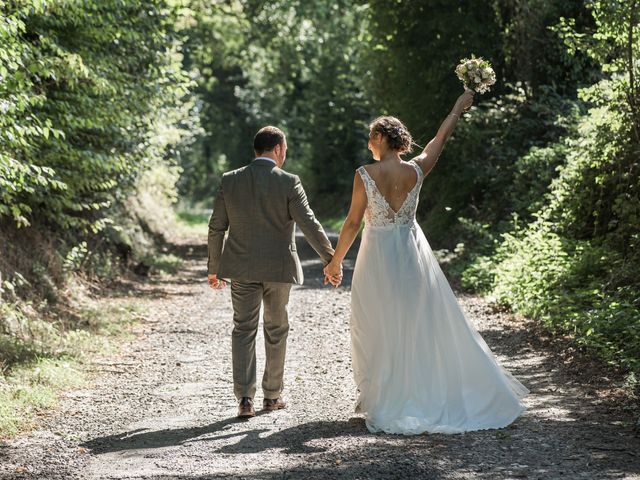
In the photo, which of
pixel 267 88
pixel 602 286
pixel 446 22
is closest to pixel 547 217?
pixel 602 286

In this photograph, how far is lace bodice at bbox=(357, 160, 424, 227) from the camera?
268 inches

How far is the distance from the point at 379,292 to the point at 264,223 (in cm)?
110

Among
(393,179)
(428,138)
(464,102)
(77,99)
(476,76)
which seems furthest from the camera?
(428,138)

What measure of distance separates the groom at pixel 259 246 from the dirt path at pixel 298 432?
Answer: 20.3 inches

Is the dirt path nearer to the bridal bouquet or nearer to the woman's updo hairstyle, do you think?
the woman's updo hairstyle

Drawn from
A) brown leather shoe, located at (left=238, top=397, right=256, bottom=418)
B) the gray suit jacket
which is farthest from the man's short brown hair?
brown leather shoe, located at (left=238, top=397, right=256, bottom=418)

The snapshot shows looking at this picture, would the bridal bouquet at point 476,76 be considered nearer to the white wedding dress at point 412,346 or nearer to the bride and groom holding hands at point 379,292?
the bride and groom holding hands at point 379,292

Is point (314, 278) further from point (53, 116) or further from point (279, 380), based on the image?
point (279, 380)

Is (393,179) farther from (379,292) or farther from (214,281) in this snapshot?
(214,281)

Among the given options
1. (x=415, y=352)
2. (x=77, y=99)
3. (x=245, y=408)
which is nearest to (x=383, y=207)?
(x=415, y=352)

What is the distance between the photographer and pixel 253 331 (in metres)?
7.14

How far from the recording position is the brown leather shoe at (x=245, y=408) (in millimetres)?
6984

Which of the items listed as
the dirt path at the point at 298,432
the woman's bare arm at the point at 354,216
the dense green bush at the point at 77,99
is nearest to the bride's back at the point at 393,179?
the woman's bare arm at the point at 354,216

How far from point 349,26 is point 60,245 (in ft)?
87.9
